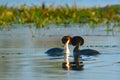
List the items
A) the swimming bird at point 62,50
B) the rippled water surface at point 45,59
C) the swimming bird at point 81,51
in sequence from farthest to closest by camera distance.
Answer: the swimming bird at point 62,50, the swimming bird at point 81,51, the rippled water surface at point 45,59

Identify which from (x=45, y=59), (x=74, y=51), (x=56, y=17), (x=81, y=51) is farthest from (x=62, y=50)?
(x=56, y=17)

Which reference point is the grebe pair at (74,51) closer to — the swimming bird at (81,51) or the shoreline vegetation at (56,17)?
the swimming bird at (81,51)

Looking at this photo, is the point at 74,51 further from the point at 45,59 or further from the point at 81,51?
the point at 45,59

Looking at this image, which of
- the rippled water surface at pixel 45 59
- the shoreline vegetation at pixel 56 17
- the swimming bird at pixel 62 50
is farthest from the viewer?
the shoreline vegetation at pixel 56 17

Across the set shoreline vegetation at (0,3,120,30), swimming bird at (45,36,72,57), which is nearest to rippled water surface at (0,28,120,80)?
swimming bird at (45,36,72,57)

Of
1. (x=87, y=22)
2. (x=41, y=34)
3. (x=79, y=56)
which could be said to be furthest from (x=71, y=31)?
(x=79, y=56)

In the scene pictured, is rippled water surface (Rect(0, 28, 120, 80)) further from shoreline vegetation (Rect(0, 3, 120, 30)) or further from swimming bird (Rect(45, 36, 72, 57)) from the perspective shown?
shoreline vegetation (Rect(0, 3, 120, 30))

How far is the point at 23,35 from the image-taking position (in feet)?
78.3

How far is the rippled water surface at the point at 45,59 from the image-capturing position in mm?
12445

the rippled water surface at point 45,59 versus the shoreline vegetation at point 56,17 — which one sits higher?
the shoreline vegetation at point 56,17

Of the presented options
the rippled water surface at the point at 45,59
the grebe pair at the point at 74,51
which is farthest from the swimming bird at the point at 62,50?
the rippled water surface at the point at 45,59

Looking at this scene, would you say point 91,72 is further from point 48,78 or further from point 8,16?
point 8,16

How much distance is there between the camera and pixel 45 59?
1585 centimetres

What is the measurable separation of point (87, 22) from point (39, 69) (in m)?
15.6
